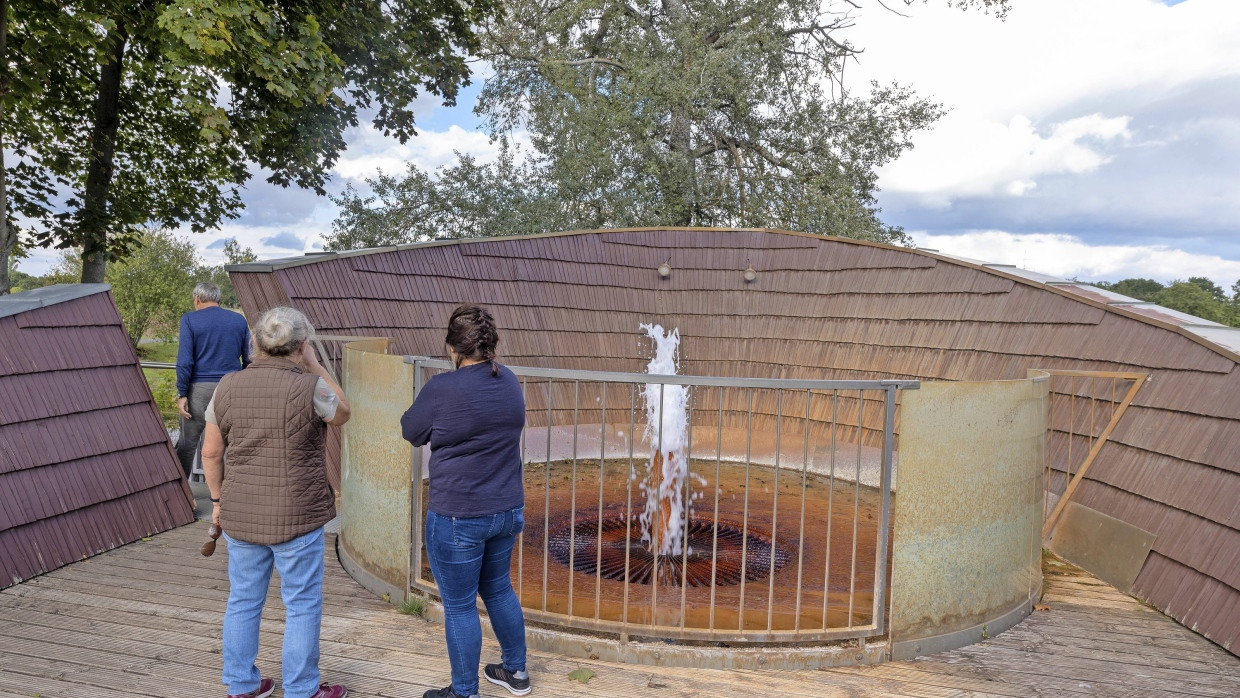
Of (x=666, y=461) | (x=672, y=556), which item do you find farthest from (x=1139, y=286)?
(x=672, y=556)

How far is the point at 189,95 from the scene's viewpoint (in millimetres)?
8852

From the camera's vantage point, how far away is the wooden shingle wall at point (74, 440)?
15.6ft

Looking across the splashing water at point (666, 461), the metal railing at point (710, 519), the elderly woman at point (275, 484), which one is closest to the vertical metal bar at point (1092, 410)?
the metal railing at point (710, 519)

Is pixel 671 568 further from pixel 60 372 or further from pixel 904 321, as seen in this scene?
pixel 904 321

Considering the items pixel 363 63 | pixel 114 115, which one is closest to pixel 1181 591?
pixel 363 63

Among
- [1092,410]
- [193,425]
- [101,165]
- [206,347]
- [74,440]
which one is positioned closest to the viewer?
[74,440]

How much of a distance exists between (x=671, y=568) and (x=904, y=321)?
16.5 ft

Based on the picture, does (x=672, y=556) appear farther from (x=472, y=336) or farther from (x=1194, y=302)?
(x=1194, y=302)

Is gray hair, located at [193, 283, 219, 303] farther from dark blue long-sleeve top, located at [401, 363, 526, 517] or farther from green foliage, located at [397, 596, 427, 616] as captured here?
dark blue long-sleeve top, located at [401, 363, 526, 517]

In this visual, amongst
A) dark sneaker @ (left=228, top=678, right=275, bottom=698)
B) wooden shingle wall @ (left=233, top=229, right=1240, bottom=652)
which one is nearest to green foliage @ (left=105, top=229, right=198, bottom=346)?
wooden shingle wall @ (left=233, top=229, right=1240, bottom=652)

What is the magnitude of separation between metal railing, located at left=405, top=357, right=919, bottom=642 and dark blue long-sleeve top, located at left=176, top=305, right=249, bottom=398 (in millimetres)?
1689

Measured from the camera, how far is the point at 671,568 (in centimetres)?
574

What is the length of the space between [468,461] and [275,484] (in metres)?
0.70

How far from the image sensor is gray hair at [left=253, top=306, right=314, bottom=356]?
2.92m
